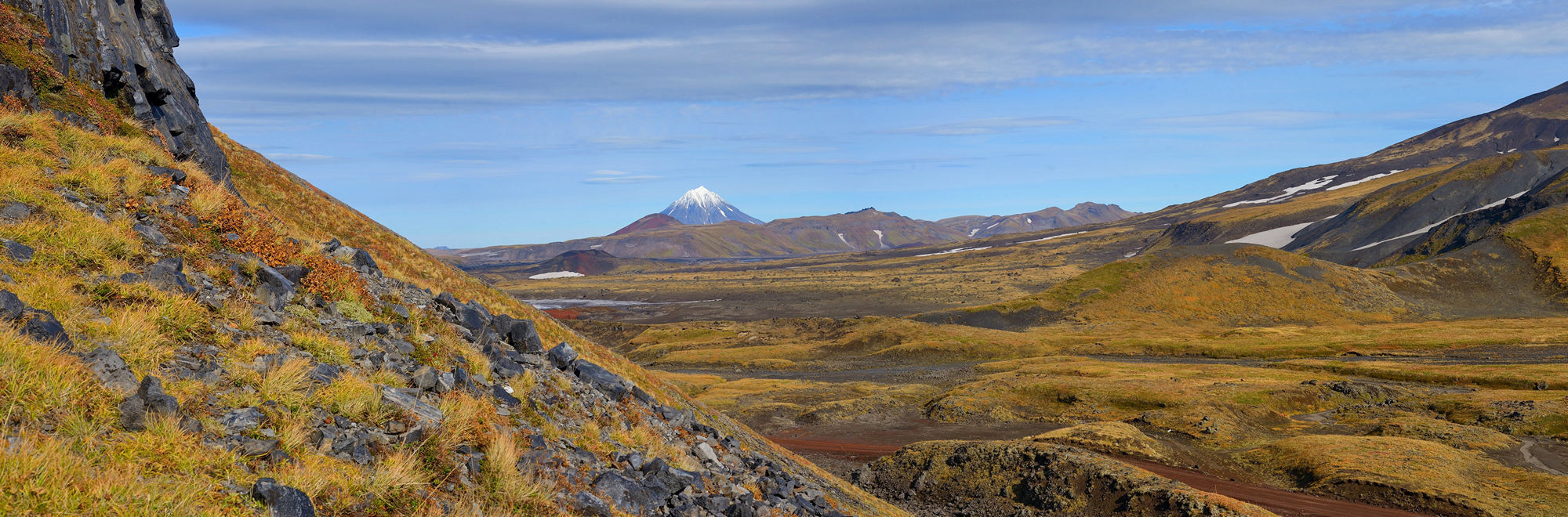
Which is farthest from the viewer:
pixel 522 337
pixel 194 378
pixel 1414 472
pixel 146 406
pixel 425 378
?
pixel 1414 472

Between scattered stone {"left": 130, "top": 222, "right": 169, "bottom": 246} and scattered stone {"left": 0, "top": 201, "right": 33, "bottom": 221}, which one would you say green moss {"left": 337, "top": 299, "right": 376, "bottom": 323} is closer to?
scattered stone {"left": 130, "top": 222, "right": 169, "bottom": 246}

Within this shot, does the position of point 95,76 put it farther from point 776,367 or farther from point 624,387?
point 776,367

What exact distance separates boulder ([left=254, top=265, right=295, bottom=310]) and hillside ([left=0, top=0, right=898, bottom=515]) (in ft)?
0.13

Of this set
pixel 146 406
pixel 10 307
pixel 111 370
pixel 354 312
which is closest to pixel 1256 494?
pixel 354 312

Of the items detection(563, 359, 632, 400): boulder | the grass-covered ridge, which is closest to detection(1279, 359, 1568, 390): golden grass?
detection(563, 359, 632, 400): boulder

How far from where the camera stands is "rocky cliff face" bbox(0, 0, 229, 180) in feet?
58.2

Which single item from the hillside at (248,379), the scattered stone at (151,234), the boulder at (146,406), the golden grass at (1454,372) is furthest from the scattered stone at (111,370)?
the golden grass at (1454,372)

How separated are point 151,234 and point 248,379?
5.01 m

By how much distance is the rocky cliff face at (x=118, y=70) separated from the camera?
17734mm

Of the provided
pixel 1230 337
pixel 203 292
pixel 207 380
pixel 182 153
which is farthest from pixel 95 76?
pixel 1230 337

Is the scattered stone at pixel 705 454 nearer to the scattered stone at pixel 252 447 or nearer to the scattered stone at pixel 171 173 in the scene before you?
the scattered stone at pixel 252 447

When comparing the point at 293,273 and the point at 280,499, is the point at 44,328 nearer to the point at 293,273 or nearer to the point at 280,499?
the point at 280,499

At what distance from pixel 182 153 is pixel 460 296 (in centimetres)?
915

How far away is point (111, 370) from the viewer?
7.79 m
